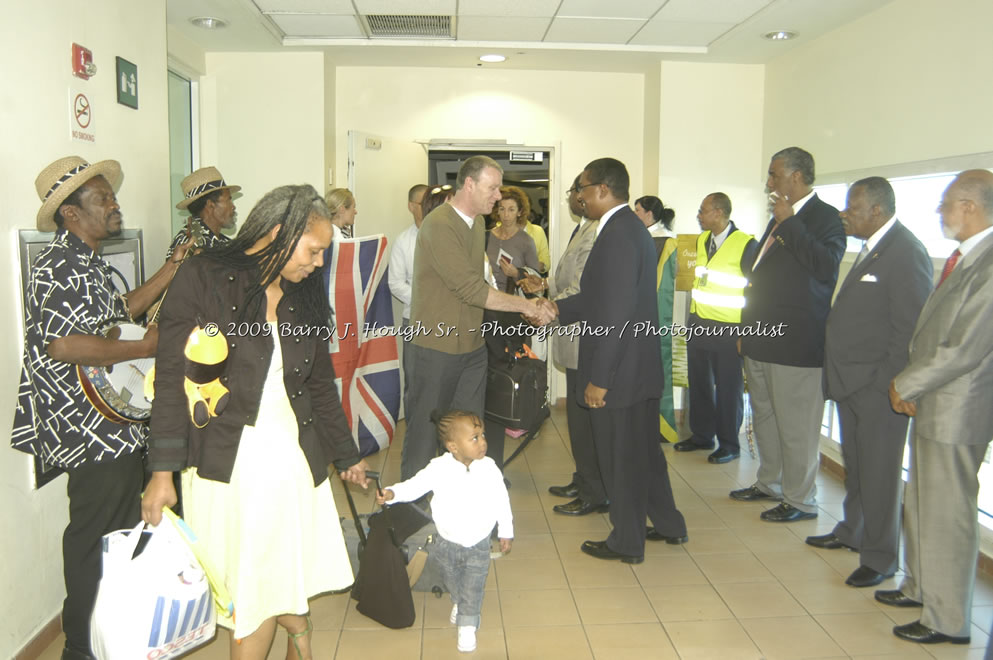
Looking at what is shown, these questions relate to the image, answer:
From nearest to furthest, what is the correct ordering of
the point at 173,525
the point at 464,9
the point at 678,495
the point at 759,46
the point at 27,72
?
the point at 173,525 → the point at 27,72 → the point at 678,495 → the point at 464,9 → the point at 759,46

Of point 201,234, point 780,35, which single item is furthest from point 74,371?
point 780,35

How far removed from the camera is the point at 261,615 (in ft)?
6.77

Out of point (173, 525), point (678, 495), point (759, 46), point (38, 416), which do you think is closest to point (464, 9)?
point (759, 46)

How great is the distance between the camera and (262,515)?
79.7 inches

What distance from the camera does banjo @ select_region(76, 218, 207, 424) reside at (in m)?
2.40

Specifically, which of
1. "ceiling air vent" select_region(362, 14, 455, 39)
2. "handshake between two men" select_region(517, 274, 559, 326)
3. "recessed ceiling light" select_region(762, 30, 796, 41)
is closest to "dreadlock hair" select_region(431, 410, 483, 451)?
"handshake between two men" select_region(517, 274, 559, 326)

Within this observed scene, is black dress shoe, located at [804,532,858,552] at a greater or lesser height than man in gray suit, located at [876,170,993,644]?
lesser

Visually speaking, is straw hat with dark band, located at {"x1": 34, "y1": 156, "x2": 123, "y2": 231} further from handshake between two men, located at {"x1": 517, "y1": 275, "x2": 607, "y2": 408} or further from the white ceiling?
the white ceiling

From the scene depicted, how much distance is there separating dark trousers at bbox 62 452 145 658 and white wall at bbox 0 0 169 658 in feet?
0.66

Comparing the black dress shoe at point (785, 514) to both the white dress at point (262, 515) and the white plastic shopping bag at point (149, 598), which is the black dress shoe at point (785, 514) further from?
the white plastic shopping bag at point (149, 598)

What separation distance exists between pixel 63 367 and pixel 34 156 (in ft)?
2.66

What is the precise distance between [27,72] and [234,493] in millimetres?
1714

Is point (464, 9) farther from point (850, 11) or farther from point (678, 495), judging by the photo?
point (678, 495)

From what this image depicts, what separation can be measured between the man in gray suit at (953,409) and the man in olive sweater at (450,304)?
163 centimetres
